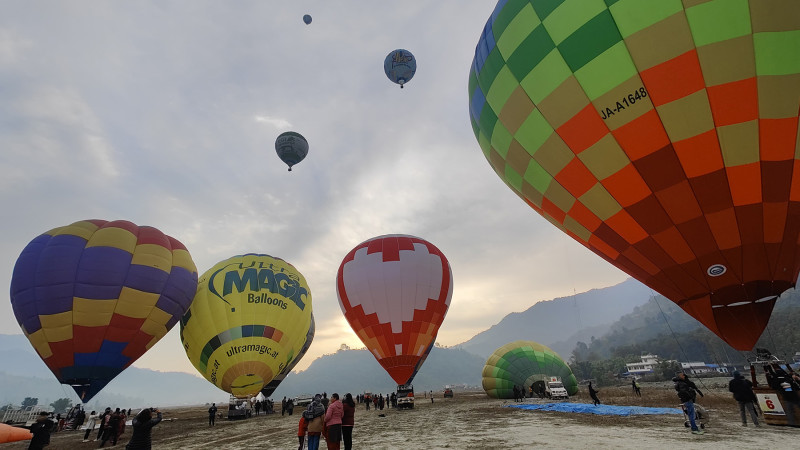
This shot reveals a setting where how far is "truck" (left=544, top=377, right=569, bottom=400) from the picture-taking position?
783 inches

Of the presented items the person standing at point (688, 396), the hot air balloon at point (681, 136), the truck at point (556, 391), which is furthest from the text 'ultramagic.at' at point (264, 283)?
the person standing at point (688, 396)

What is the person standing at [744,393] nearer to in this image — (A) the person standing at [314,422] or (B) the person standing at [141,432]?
(A) the person standing at [314,422]

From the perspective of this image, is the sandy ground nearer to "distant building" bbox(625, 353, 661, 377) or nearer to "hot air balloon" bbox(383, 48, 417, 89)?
"hot air balloon" bbox(383, 48, 417, 89)

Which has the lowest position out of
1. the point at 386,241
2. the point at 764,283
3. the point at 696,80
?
the point at 764,283

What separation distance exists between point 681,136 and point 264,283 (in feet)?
57.5

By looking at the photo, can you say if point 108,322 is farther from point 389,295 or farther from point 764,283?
point 764,283

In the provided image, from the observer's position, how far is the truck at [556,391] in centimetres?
1989

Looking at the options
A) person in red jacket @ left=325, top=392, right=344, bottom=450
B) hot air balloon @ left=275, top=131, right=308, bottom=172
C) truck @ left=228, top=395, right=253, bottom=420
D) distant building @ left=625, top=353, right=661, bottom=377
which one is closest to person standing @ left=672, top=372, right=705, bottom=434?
person in red jacket @ left=325, top=392, right=344, bottom=450

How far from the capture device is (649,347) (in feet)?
381

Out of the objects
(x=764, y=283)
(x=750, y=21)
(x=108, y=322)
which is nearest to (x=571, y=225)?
(x=764, y=283)

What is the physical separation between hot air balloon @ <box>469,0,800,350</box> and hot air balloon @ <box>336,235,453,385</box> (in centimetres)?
1151

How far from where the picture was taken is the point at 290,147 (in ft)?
87.7

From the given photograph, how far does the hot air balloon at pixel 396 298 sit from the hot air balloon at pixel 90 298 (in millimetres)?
8580

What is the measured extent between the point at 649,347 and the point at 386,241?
12960 centimetres
